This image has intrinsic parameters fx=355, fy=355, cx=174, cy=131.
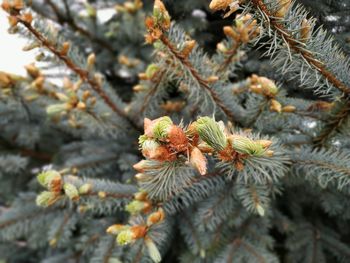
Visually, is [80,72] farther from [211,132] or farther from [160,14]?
[211,132]

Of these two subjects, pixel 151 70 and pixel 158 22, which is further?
pixel 151 70

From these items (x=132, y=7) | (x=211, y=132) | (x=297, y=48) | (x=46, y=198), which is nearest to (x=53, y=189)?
(x=46, y=198)

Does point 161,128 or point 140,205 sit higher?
point 161,128

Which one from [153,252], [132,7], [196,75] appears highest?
[196,75]

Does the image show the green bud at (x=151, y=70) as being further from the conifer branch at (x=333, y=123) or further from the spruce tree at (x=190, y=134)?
the conifer branch at (x=333, y=123)

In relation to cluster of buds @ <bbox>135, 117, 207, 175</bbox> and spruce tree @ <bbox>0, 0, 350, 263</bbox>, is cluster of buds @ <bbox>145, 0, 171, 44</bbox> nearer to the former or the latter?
spruce tree @ <bbox>0, 0, 350, 263</bbox>

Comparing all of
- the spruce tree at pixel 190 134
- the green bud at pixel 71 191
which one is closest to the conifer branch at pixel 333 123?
the spruce tree at pixel 190 134
